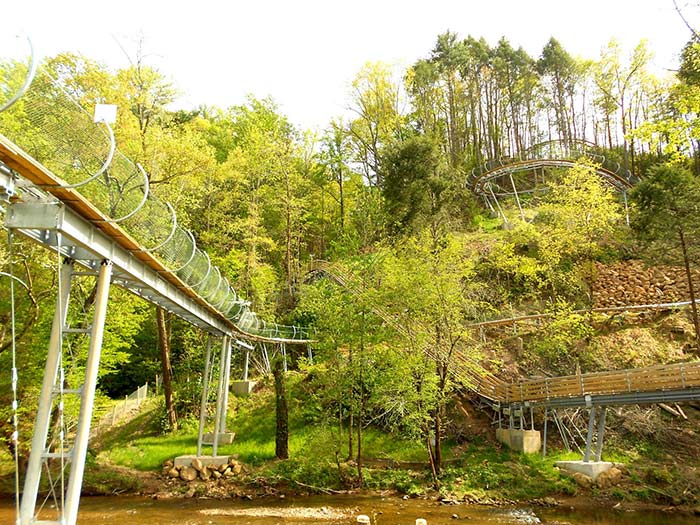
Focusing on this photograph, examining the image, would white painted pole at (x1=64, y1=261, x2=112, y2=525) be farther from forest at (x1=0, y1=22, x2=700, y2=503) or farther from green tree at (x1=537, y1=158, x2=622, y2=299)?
green tree at (x1=537, y1=158, x2=622, y2=299)

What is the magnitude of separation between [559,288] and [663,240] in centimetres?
643

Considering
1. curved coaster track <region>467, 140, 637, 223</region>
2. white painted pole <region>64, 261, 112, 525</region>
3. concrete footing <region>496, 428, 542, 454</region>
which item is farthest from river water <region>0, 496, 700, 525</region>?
curved coaster track <region>467, 140, 637, 223</region>

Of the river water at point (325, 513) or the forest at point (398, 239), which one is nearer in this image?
the river water at point (325, 513)

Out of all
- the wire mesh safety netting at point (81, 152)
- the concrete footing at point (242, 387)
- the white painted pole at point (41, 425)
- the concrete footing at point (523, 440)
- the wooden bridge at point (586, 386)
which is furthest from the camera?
the concrete footing at point (242, 387)

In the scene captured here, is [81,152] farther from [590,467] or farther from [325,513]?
[590,467]

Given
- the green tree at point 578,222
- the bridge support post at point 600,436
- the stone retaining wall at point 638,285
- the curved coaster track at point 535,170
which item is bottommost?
the bridge support post at point 600,436

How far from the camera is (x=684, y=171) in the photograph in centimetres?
2036

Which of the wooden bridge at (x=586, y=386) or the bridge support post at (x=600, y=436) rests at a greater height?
the wooden bridge at (x=586, y=386)

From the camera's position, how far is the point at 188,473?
1598 cm

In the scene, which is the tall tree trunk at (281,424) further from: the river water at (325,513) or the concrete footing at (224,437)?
the river water at (325,513)

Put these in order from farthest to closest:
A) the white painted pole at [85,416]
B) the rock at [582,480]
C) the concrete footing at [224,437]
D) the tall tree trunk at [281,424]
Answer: the concrete footing at [224,437] < the tall tree trunk at [281,424] < the rock at [582,480] < the white painted pole at [85,416]

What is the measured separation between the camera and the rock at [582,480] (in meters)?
14.8

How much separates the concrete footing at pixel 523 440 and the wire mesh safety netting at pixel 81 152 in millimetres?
12712

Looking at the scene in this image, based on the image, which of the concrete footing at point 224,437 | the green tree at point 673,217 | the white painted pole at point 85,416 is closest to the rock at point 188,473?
the concrete footing at point 224,437
